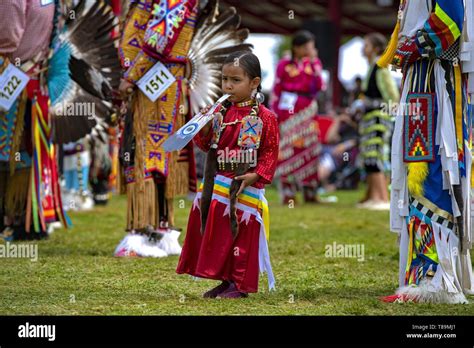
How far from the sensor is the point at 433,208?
15.5ft

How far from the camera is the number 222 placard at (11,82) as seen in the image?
612 centimetres

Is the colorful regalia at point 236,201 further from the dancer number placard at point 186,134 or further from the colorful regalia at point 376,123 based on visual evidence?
the colorful regalia at point 376,123

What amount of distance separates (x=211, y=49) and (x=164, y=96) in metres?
0.52

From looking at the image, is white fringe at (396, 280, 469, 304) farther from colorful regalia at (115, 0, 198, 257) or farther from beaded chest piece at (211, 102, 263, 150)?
colorful regalia at (115, 0, 198, 257)

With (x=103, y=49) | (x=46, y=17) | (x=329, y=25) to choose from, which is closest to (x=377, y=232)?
(x=103, y=49)

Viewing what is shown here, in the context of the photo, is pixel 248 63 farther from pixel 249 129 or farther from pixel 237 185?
pixel 237 185

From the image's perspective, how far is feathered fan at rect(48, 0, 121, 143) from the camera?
693 cm

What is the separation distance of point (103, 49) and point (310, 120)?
4614 millimetres

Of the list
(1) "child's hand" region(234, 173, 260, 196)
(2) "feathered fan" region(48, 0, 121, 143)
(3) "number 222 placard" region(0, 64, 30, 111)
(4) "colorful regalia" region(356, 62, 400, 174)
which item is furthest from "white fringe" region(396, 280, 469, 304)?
(4) "colorful regalia" region(356, 62, 400, 174)

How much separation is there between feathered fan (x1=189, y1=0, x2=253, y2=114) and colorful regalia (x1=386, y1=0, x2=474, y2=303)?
6.19 feet

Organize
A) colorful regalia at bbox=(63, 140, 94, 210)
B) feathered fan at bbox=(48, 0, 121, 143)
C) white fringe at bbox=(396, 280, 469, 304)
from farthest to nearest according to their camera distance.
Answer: colorful regalia at bbox=(63, 140, 94, 210)
feathered fan at bbox=(48, 0, 121, 143)
white fringe at bbox=(396, 280, 469, 304)

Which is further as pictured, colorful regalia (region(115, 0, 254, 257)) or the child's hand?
colorful regalia (region(115, 0, 254, 257))

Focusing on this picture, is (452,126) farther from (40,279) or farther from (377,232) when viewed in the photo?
(377,232)

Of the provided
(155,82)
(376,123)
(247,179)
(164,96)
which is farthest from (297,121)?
(247,179)
